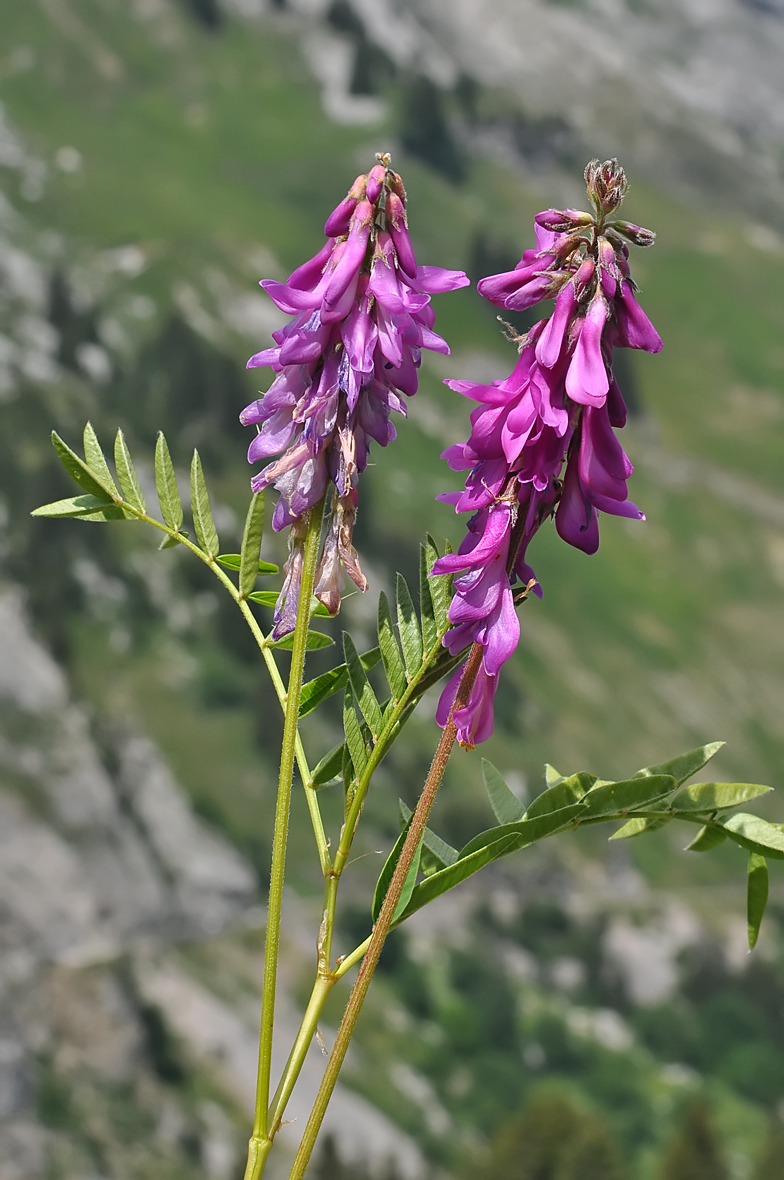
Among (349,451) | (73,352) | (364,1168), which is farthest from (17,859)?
(349,451)

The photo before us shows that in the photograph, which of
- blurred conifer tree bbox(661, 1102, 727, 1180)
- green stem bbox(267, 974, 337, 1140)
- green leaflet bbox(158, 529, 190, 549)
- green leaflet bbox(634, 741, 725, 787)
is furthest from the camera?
blurred conifer tree bbox(661, 1102, 727, 1180)

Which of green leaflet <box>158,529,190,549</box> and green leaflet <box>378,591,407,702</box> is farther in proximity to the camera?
green leaflet <box>158,529,190,549</box>

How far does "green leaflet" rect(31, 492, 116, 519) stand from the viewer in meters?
4.30

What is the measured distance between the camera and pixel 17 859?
134625 millimetres

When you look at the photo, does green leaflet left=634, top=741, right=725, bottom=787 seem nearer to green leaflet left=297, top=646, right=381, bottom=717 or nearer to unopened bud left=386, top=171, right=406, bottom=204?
green leaflet left=297, top=646, right=381, bottom=717

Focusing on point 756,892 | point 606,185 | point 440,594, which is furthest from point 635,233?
point 756,892

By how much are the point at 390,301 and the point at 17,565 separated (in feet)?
539

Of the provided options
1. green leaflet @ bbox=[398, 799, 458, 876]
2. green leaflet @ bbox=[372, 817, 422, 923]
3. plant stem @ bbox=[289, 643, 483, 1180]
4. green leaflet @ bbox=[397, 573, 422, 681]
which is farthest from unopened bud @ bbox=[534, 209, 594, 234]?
green leaflet @ bbox=[398, 799, 458, 876]

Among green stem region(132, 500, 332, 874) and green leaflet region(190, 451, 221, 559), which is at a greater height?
green leaflet region(190, 451, 221, 559)

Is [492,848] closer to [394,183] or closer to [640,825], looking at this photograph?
[640,825]

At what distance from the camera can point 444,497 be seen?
3664mm

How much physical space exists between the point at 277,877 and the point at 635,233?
188 centimetres

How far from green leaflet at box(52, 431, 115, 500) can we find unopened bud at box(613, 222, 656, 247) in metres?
1.87

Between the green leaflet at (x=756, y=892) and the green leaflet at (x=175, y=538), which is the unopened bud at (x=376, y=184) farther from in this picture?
the green leaflet at (x=756, y=892)
